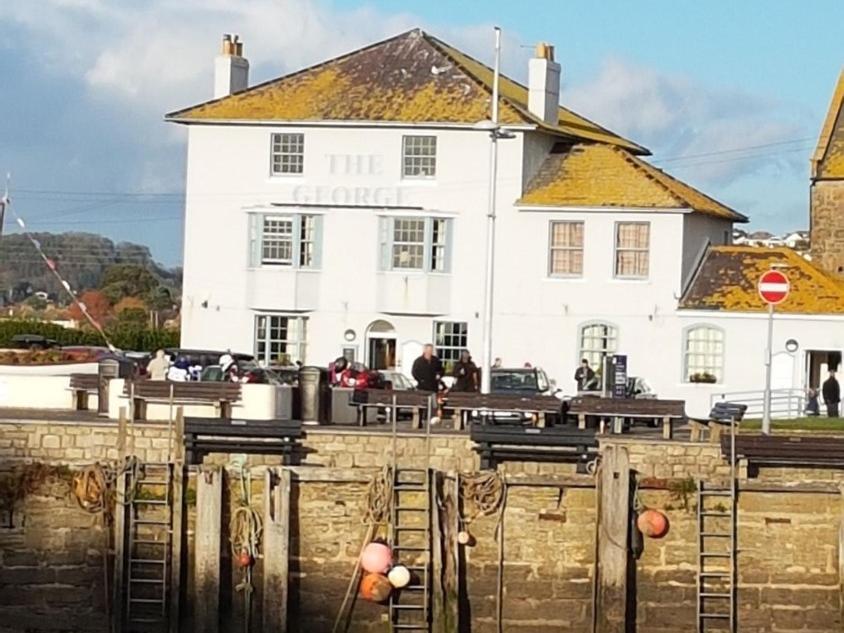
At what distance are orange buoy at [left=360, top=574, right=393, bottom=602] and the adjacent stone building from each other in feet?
144

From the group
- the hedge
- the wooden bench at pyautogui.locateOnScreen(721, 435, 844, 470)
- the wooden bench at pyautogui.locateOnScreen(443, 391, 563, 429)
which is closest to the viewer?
the wooden bench at pyautogui.locateOnScreen(721, 435, 844, 470)

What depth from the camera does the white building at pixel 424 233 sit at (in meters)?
57.3

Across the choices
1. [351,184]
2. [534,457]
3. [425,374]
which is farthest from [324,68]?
[534,457]

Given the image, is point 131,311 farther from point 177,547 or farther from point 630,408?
point 177,547

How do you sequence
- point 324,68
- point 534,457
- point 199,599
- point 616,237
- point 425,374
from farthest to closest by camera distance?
1. point 324,68
2. point 616,237
3. point 425,374
4. point 534,457
5. point 199,599

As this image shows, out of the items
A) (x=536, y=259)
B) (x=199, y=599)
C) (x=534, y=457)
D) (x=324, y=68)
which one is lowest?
(x=199, y=599)

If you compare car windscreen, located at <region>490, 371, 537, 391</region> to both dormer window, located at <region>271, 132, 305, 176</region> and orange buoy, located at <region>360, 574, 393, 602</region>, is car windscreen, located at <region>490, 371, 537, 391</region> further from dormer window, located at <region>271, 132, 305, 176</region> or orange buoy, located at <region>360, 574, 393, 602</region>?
orange buoy, located at <region>360, 574, 393, 602</region>

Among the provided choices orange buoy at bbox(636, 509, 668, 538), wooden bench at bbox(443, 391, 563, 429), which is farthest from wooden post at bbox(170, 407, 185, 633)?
wooden bench at bbox(443, 391, 563, 429)

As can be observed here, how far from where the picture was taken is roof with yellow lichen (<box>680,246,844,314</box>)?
183 ft

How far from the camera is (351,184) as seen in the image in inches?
2313

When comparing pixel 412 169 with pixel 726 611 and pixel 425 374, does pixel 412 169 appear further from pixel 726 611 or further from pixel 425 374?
pixel 726 611

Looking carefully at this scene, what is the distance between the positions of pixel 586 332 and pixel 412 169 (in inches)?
264

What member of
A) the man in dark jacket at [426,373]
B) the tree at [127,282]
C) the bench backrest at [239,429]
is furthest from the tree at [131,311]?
the bench backrest at [239,429]

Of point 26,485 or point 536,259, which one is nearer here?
point 26,485
